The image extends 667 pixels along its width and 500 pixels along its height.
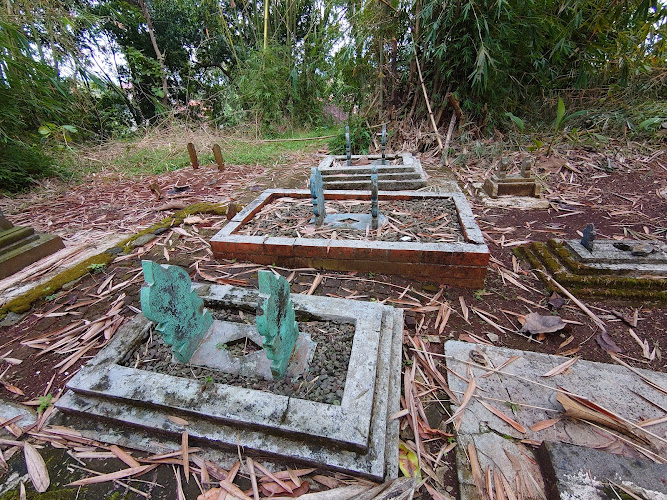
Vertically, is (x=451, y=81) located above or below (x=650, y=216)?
above

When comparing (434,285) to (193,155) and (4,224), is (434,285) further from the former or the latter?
(193,155)

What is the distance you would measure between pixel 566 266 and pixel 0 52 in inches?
298

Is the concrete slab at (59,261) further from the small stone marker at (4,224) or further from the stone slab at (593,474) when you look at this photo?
the stone slab at (593,474)

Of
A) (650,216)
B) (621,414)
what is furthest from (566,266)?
(650,216)

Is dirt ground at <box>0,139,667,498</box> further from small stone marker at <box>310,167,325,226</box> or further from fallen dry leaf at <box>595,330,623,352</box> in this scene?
small stone marker at <box>310,167,325,226</box>

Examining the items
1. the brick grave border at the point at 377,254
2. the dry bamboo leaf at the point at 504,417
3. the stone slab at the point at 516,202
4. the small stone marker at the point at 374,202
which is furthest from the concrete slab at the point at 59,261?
the stone slab at the point at 516,202

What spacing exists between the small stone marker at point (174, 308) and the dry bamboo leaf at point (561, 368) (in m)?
2.10

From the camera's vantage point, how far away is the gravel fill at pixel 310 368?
157 centimetres

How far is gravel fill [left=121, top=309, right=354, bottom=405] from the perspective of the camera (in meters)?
1.57

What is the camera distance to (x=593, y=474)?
1196mm

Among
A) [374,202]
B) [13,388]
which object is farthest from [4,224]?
[374,202]

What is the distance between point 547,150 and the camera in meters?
5.36

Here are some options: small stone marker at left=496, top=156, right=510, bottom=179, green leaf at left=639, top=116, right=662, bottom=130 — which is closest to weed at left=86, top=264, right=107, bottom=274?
small stone marker at left=496, top=156, right=510, bottom=179

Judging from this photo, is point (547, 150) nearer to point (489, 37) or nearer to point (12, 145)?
point (489, 37)
